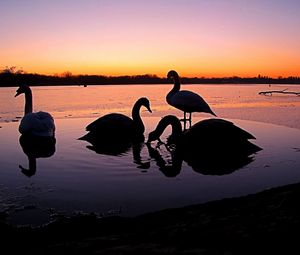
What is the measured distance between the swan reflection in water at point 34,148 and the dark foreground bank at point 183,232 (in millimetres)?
2806

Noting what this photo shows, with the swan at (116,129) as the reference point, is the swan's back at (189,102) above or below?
above

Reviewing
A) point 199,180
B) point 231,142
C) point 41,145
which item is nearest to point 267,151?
point 231,142

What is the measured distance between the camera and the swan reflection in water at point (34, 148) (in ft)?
22.4

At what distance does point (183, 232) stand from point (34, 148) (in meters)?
6.61

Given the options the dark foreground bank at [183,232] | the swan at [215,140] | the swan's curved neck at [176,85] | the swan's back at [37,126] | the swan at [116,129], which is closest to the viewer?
the dark foreground bank at [183,232]

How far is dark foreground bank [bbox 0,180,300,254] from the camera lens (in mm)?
2713

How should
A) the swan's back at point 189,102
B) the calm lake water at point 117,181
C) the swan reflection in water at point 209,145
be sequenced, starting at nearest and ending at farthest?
1. the calm lake water at point 117,181
2. the swan reflection in water at point 209,145
3. the swan's back at point 189,102

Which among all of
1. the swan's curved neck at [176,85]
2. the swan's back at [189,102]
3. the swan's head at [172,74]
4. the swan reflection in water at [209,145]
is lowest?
the swan reflection in water at [209,145]

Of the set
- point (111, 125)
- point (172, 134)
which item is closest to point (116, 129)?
point (111, 125)

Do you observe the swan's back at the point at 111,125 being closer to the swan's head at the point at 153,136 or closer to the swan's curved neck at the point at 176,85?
the swan's head at the point at 153,136

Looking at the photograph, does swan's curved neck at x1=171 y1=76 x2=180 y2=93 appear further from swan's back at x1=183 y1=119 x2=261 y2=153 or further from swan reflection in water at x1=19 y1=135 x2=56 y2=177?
swan reflection in water at x1=19 y1=135 x2=56 y2=177

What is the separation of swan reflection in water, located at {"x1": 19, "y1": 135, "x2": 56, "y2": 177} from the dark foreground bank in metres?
2.81

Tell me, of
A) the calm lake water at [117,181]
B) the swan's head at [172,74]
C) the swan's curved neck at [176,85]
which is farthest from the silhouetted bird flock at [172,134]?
the swan's head at [172,74]

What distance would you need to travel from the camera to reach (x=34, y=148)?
902 cm
